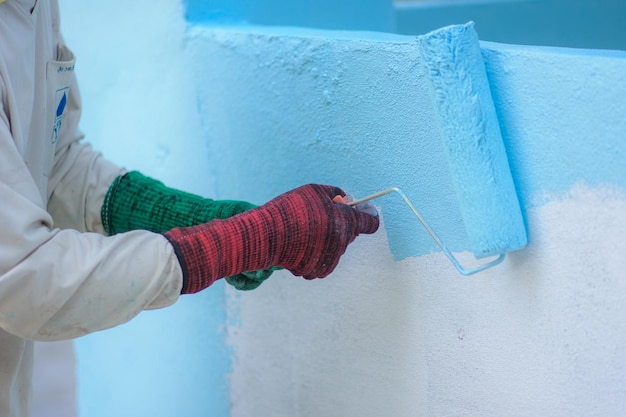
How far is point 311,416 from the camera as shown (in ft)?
4.82

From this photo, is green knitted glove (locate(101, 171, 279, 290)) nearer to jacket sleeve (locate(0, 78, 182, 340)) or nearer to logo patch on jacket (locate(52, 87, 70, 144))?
logo patch on jacket (locate(52, 87, 70, 144))

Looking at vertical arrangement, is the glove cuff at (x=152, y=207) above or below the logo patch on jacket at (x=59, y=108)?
below

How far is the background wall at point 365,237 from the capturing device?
0.99 m

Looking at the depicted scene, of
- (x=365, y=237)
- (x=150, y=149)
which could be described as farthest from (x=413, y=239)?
(x=150, y=149)

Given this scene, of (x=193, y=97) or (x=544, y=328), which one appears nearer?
(x=544, y=328)

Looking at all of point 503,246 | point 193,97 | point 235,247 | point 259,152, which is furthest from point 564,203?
point 193,97

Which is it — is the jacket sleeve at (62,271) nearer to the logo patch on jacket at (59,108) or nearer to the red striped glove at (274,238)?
the red striped glove at (274,238)

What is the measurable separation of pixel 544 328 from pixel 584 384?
9 centimetres

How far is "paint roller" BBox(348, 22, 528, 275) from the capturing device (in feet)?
3.23

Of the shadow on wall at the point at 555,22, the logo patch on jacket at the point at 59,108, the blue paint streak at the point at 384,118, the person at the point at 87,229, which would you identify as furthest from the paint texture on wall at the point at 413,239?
the shadow on wall at the point at 555,22

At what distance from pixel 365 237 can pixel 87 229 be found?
500 millimetres

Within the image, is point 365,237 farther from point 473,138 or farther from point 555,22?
point 555,22

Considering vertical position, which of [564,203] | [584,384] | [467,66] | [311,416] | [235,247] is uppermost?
[467,66]

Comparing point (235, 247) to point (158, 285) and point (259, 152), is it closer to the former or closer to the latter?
point (158, 285)
